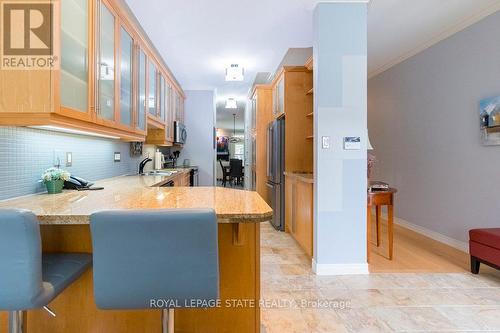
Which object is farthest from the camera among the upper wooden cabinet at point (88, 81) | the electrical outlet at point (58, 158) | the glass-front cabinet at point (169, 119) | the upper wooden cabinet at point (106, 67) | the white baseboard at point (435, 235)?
the glass-front cabinet at point (169, 119)

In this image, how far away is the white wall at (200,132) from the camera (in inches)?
243

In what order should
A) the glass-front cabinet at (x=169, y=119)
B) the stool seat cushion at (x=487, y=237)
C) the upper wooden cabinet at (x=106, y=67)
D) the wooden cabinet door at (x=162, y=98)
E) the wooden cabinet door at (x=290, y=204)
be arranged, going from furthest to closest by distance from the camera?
the glass-front cabinet at (x=169, y=119) → the wooden cabinet door at (x=162, y=98) → the wooden cabinet door at (x=290, y=204) → the stool seat cushion at (x=487, y=237) → the upper wooden cabinet at (x=106, y=67)

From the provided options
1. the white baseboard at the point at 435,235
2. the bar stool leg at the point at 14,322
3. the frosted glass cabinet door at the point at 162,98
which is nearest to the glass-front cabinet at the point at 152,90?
the frosted glass cabinet door at the point at 162,98

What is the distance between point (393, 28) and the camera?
344 cm

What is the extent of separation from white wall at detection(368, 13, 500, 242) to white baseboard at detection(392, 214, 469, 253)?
0.06 metres

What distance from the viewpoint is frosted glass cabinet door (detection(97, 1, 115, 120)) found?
6.72ft

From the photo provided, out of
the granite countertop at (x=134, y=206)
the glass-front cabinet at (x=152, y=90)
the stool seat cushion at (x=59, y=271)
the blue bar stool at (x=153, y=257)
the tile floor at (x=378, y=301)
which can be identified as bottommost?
the tile floor at (x=378, y=301)

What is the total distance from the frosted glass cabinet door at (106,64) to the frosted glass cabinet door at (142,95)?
0.72 meters

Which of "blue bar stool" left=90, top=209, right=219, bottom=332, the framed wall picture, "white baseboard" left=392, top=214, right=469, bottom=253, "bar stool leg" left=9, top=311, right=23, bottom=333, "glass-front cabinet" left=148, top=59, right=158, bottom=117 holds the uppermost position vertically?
"glass-front cabinet" left=148, top=59, right=158, bottom=117

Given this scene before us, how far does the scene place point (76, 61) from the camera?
1742mm

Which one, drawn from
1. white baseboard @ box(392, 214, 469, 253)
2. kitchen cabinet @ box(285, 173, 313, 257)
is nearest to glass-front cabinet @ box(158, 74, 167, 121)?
kitchen cabinet @ box(285, 173, 313, 257)

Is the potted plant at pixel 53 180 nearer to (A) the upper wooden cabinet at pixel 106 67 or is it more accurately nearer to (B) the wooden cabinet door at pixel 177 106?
(A) the upper wooden cabinet at pixel 106 67

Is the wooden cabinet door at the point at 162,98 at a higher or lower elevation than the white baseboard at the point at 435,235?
higher

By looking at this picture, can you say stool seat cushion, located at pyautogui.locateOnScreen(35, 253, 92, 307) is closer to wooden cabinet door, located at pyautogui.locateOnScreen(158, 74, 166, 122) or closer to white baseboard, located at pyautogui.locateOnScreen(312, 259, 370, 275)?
white baseboard, located at pyautogui.locateOnScreen(312, 259, 370, 275)
